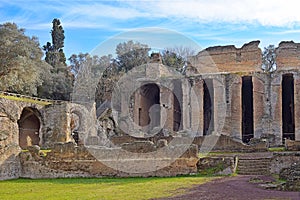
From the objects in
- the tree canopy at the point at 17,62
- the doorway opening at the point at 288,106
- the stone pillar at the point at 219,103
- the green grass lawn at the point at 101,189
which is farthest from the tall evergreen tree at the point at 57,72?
the green grass lawn at the point at 101,189

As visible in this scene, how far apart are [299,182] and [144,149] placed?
866 cm

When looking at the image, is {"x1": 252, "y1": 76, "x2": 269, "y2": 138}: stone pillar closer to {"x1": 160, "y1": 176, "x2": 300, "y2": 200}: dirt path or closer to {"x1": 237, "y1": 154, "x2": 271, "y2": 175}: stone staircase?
{"x1": 237, "y1": 154, "x2": 271, "y2": 175}: stone staircase

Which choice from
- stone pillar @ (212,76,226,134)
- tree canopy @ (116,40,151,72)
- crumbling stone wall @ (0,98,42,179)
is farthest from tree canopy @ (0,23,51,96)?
stone pillar @ (212,76,226,134)

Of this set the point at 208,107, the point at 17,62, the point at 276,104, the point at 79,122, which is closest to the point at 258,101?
the point at 276,104

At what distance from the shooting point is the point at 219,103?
41219 mm

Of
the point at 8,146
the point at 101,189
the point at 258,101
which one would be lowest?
the point at 101,189

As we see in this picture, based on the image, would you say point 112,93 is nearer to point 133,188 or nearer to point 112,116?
point 112,116

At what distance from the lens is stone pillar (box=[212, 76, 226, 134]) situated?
4097 cm

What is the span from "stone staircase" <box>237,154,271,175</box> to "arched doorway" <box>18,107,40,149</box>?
23291 mm

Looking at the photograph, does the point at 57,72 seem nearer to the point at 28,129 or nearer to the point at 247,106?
the point at 28,129

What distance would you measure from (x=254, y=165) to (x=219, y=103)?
19045 millimetres

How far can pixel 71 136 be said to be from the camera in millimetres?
38406

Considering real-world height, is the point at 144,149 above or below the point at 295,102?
below

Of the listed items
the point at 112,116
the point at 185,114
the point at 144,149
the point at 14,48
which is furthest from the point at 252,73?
the point at 14,48
